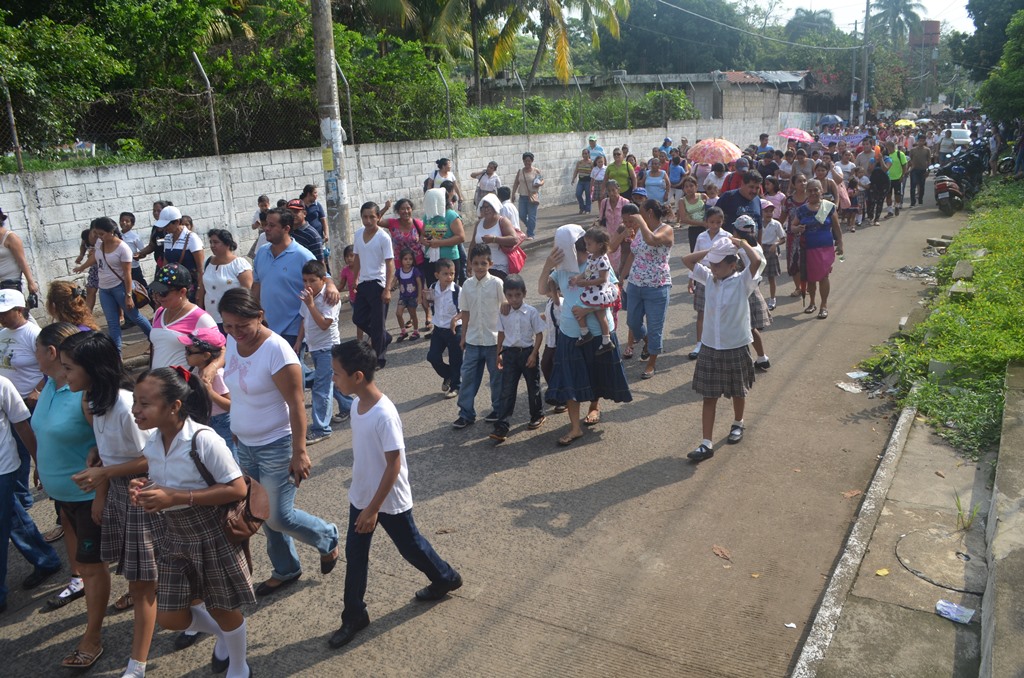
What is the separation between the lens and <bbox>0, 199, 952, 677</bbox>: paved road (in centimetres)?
413

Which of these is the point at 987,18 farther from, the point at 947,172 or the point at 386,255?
the point at 386,255

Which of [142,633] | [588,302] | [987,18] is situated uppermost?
[987,18]

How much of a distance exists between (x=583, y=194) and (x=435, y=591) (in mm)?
16570

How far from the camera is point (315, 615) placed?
14.7ft

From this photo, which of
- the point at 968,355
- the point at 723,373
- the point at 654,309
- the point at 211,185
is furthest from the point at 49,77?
the point at 968,355

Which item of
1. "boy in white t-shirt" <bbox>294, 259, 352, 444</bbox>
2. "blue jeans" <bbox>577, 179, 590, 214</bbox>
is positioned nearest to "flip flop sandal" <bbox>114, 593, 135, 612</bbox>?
"boy in white t-shirt" <bbox>294, 259, 352, 444</bbox>

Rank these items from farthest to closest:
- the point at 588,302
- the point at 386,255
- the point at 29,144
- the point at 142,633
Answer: the point at 29,144 → the point at 386,255 → the point at 588,302 → the point at 142,633

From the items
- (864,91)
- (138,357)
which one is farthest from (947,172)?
(864,91)

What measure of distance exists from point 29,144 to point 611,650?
35.6ft

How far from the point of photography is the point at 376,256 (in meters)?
8.25

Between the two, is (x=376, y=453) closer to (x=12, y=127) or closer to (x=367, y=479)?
(x=367, y=479)

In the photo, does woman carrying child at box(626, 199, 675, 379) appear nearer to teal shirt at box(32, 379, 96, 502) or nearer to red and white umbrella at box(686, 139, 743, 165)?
teal shirt at box(32, 379, 96, 502)

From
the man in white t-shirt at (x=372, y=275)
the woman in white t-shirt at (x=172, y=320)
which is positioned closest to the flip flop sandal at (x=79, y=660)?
the woman in white t-shirt at (x=172, y=320)

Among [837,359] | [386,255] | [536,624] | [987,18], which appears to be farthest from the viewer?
[987,18]
